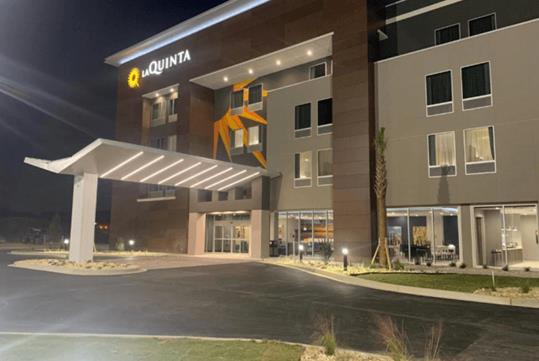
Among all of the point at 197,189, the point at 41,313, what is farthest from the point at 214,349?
the point at 197,189

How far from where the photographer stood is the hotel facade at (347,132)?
65.5 ft

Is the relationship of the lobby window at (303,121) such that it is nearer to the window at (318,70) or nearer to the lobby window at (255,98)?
the window at (318,70)

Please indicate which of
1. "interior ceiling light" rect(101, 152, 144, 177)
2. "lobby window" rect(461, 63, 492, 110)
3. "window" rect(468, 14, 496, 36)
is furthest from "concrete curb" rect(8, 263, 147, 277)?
"window" rect(468, 14, 496, 36)

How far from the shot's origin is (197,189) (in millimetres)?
31578

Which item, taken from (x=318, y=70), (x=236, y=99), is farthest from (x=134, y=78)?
(x=318, y=70)

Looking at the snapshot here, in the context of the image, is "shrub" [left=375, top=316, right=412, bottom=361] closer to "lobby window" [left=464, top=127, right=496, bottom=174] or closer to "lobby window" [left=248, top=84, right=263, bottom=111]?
"lobby window" [left=464, top=127, right=496, bottom=174]

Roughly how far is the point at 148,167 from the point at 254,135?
391 inches

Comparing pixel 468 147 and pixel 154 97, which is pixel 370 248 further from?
pixel 154 97

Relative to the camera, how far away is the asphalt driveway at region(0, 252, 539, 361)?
24.5 feet

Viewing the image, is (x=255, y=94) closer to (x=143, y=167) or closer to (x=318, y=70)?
(x=318, y=70)

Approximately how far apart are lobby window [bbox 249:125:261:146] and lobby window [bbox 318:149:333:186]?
5.82m

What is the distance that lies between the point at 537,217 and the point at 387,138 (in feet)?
Answer: 26.1

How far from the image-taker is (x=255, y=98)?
31266mm

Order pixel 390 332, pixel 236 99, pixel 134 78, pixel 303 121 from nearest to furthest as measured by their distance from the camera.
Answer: pixel 390 332
pixel 303 121
pixel 236 99
pixel 134 78
